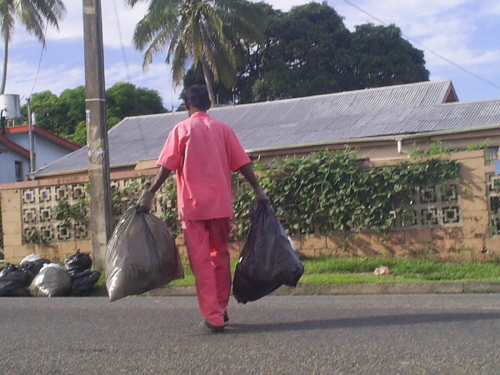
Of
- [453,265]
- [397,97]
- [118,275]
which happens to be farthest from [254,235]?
[397,97]

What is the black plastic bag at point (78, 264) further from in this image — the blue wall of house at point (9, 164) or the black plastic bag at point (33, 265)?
the blue wall of house at point (9, 164)

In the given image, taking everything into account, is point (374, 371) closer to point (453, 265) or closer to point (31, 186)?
point (453, 265)

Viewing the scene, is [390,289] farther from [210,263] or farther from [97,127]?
[97,127]

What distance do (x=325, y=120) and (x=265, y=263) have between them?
12928 mm

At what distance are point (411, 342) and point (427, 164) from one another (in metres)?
5.62

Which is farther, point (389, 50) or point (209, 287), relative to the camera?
point (389, 50)

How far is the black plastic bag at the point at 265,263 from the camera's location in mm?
4973

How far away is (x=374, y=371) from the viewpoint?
3.51 meters

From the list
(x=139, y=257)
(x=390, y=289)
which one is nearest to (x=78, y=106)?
(x=390, y=289)

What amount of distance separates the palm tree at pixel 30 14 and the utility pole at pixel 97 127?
22320 mm

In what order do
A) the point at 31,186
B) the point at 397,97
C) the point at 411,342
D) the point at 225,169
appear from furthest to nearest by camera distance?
the point at 397,97
the point at 31,186
the point at 225,169
the point at 411,342

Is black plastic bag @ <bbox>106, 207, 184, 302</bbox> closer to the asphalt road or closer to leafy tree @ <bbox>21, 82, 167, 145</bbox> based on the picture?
the asphalt road

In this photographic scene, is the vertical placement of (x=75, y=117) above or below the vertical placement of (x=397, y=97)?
above

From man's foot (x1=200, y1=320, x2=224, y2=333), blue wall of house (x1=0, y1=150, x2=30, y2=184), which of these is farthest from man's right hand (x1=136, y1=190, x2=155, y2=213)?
blue wall of house (x1=0, y1=150, x2=30, y2=184)
